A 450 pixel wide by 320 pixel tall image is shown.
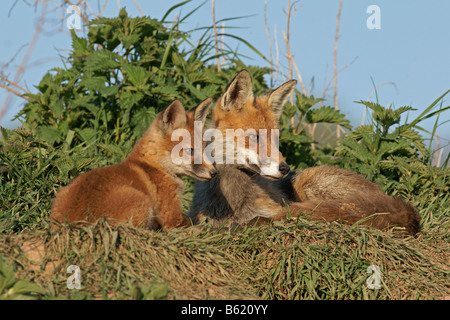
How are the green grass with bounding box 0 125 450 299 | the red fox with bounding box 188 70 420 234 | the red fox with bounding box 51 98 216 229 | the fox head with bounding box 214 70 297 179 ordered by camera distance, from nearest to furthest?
1. the green grass with bounding box 0 125 450 299
2. the red fox with bounding box 51 98 216 229
3. the red fox with bounding box 188 70 420 234
4. the fox head with bounding box 214 70 297 179

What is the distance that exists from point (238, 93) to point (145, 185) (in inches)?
52.0

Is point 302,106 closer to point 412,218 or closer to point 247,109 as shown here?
point 247,109

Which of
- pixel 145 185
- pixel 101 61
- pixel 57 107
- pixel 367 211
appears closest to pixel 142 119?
pixel 101 61

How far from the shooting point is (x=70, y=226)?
318 cm

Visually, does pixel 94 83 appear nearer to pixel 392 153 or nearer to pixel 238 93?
pixel 238 93

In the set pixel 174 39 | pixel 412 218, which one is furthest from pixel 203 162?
pixel 174 39

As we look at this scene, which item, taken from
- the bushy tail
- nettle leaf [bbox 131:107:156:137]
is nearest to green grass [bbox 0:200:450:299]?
the bushy tail

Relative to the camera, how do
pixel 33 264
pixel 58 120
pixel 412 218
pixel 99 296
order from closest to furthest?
pixel 99 296 < pixel 33 264 < pixel 412 218 < pixel 58 120

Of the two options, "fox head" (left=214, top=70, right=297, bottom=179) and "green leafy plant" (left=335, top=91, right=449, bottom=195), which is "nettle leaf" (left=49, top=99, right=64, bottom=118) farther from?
"green leafy plant" (left=335, top=91, right=449, bottom=195)

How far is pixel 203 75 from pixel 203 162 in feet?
7.17

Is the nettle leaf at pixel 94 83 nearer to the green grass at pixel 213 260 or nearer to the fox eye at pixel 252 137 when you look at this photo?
the green grass at pixel 213 260

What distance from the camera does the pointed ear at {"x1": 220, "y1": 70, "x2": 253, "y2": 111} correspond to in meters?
4.34

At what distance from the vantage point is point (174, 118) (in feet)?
13.2
